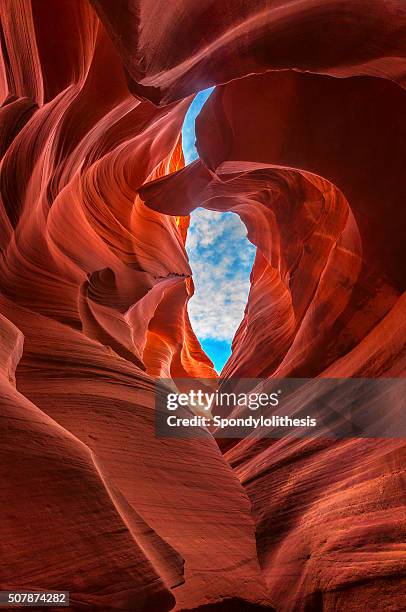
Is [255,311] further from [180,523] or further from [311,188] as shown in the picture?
[180,523]

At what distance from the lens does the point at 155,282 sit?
10.7 metres

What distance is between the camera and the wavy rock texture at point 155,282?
2.89 metres

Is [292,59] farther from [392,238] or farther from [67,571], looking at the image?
[67,571]

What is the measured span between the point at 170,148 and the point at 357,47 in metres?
9.65

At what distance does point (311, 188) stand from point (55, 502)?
8.74 m

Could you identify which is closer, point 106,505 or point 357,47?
point 106,505

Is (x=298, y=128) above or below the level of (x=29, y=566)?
above

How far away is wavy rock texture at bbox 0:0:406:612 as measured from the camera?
2.89 metres

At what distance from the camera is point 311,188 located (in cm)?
1000

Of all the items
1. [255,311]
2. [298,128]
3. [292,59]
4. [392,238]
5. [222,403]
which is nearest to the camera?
[292,59]

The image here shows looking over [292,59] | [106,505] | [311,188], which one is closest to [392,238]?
[292,59]

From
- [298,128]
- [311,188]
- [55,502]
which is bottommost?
[55,502]

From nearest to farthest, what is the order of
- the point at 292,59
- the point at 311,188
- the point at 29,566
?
1. the point at 29,566
2. the point at 292,59
3. the point at 311,188

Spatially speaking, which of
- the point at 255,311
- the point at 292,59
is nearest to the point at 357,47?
the point at 292,59
